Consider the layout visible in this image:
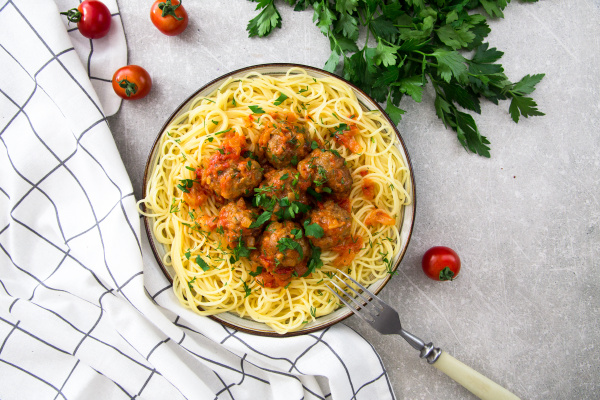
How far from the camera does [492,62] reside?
4.30 m

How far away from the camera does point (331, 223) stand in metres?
3.46

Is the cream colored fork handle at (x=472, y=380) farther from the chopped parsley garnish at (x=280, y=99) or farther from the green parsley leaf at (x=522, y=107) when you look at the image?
the chopped parsley garnish at (x=280, y=99)

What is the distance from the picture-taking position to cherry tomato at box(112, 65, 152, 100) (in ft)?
13.1

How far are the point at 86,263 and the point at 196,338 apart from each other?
1.31 meters

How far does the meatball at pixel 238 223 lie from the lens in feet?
11.4

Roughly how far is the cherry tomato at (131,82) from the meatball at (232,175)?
1225 mm

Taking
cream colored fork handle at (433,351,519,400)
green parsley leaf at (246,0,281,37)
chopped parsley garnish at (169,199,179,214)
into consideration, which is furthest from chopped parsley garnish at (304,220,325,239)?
green parsley leaf at (246,0,281,37)

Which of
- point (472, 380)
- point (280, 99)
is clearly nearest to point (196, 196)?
point (280, 99)

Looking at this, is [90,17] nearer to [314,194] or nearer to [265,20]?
[265,20]

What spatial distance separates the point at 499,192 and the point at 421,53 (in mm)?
1726

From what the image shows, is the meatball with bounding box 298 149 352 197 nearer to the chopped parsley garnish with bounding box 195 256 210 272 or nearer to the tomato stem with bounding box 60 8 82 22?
the chopped parsley garnish with bounding box 195 256 210 272

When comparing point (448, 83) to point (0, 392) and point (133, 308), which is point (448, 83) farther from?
point (0, 392)

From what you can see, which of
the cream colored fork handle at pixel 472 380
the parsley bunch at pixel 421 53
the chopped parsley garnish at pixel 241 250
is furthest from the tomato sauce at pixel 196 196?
the cream colored fork handle at pixel 472 380

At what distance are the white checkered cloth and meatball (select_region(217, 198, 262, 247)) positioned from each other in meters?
0.92
